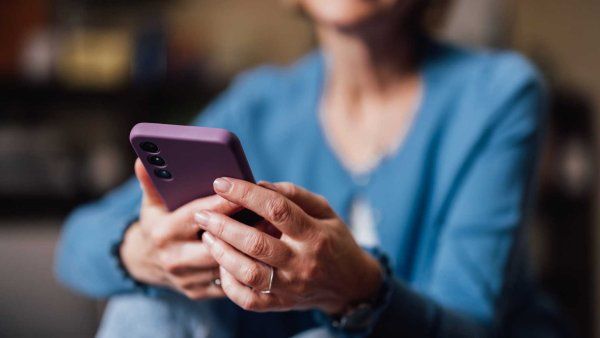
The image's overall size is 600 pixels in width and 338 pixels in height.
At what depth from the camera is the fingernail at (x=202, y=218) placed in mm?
404

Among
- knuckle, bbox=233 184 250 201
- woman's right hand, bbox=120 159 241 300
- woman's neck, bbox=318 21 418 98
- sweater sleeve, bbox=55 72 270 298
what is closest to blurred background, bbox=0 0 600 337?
woman's neck, bbox=318 21 418 98

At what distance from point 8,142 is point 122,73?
38 cm

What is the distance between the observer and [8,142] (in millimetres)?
1616

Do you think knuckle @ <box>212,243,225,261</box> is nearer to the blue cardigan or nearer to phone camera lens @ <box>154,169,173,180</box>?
phone camera lens @ <box>154,169,173,180</box>

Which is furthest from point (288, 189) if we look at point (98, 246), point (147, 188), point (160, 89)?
point (160, 89)

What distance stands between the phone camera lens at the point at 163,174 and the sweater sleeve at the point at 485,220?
0.83 feet

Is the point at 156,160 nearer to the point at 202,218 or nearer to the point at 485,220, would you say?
the point at 202,218

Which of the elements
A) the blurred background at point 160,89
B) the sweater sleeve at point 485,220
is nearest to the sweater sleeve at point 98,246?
the sweater sleeve at point 485,220

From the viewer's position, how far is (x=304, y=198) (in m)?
0.42

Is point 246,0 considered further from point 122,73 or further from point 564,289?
point 564,289

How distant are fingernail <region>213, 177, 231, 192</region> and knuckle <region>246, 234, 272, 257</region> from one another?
0.12 feet

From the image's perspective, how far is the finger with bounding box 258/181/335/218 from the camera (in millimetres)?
413

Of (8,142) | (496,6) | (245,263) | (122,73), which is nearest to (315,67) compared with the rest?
(496,6)

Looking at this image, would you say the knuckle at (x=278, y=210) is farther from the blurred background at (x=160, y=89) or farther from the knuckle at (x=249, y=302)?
the blurred background at (x=160, y=89)
